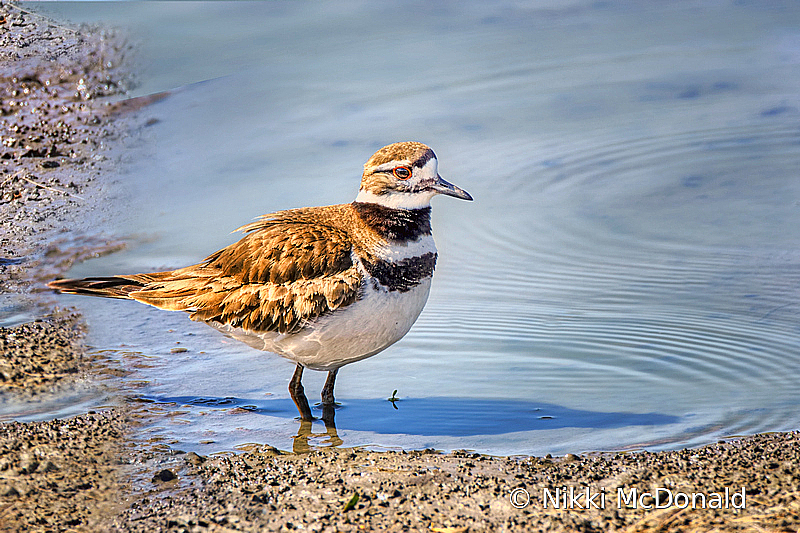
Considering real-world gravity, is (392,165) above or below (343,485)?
above

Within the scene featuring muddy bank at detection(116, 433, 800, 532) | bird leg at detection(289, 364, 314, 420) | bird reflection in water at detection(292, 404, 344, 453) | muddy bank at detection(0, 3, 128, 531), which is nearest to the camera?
muddy bank at detection(116, 433, 800, 532)

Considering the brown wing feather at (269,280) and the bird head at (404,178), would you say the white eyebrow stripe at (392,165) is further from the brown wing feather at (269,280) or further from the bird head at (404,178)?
the brown wing feather at (269,280)

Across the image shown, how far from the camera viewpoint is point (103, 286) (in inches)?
245

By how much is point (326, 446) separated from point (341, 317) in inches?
31.2

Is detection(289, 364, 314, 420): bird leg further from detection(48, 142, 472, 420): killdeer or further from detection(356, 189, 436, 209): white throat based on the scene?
detection(356, 189, 436, 209): white throat

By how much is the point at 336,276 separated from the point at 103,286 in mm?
1864

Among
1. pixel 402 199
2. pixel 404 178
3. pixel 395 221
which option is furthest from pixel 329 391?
pixel 404 178

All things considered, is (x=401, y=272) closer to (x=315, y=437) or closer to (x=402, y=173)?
(x=402, y=173)

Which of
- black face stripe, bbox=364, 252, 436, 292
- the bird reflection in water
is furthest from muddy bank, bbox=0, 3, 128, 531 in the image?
black face stripe, bbox=364, 252, 436, 292

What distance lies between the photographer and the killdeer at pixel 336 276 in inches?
212

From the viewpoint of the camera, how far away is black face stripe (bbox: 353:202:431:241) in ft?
18.1

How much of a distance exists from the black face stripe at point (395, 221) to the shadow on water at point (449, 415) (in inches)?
45.8

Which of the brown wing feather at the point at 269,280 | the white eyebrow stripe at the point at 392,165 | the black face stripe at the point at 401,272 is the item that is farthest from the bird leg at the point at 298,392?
the white eyebrow stripe at the point at 392,165

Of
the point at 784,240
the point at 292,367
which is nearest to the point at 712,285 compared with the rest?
the point at 784,240
